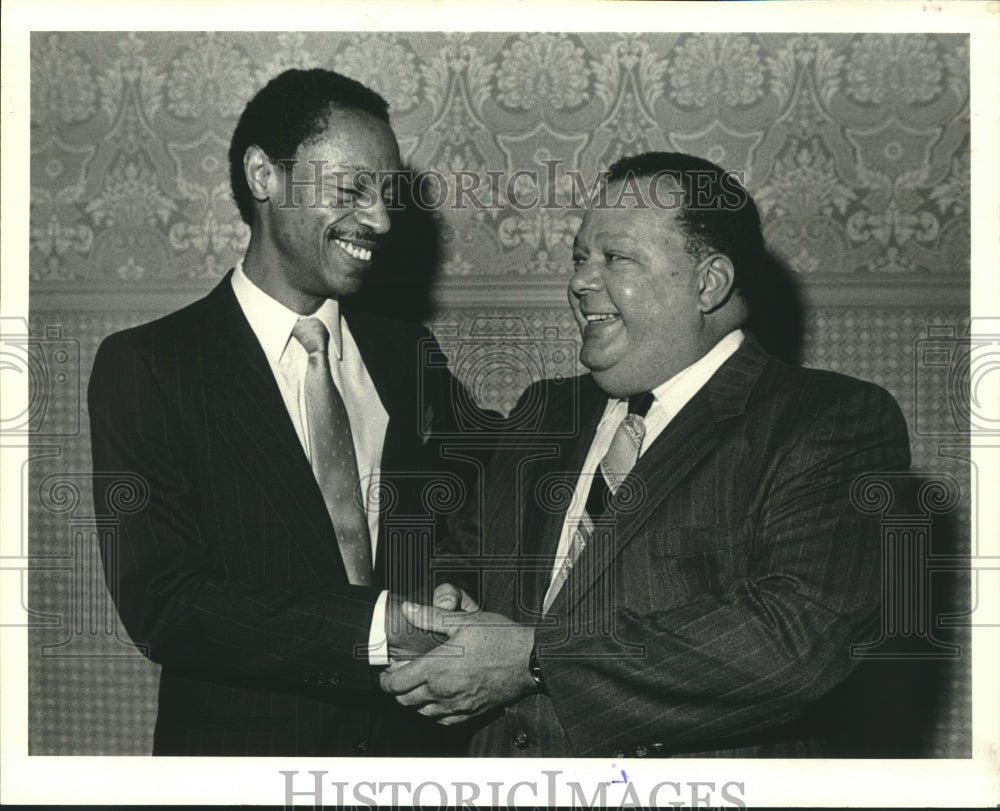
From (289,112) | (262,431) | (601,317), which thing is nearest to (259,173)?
(289,112)

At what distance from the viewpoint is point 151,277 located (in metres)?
3.28

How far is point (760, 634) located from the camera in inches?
116

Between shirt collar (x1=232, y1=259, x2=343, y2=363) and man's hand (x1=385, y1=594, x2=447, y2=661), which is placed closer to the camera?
man's hand (x1=385, y1=594, x2=447, y2=661)

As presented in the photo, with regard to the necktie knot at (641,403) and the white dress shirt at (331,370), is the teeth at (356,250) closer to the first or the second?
the white dress shirt at (331,370)

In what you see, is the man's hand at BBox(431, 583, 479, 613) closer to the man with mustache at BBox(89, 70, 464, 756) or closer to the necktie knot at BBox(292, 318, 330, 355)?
the man with mustache at BBox(89, 70, 464, 756)

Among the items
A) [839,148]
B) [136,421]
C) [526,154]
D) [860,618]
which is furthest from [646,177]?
[136,421]

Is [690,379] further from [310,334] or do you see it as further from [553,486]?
[310,334]

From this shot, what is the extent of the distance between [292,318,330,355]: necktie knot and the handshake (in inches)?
25.4

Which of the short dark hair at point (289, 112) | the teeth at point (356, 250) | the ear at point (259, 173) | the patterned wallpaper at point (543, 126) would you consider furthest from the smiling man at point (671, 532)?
the ear at point (259, 173)

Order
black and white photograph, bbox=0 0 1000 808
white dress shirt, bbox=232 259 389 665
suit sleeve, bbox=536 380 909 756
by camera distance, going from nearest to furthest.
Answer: suit sleeve, bbox=536 380 909 756 → black and white photograph, bbox=0 0 1000 808 → white dress shirt, bbox=232 259 389 665

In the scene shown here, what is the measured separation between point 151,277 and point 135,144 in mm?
341

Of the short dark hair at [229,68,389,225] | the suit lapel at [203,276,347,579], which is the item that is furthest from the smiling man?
the short dark hair at [229,68,389,225]

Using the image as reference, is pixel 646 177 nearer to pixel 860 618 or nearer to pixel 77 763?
pixel 860 618

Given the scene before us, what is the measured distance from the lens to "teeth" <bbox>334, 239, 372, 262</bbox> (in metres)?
3.23
